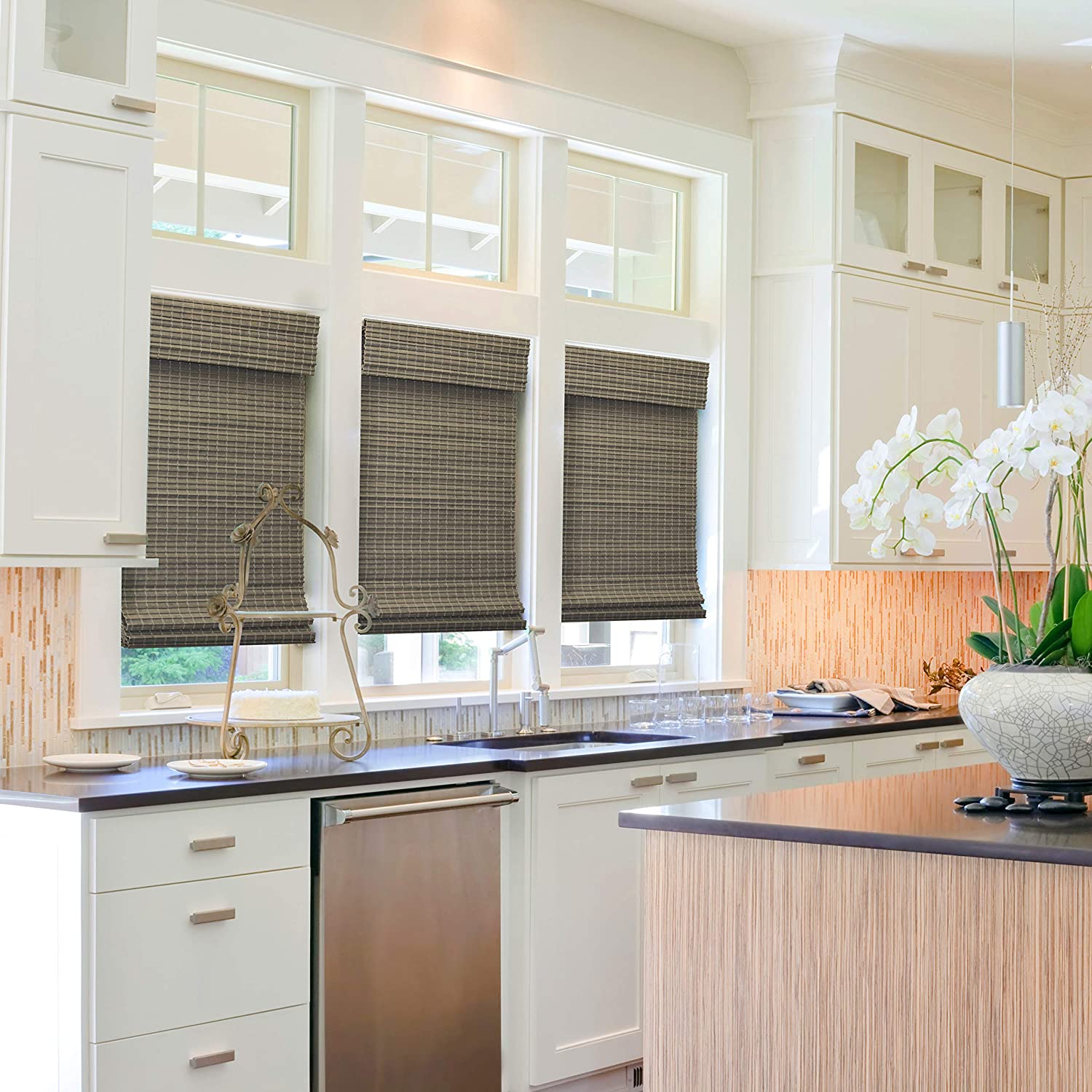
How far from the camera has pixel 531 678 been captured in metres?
4.48

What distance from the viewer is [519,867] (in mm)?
3783

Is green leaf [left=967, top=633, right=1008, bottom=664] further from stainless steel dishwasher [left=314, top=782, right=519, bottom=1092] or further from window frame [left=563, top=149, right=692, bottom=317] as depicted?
window frame [left=563, top=149, right=692, bottom=317]

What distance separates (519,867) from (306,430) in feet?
4.29

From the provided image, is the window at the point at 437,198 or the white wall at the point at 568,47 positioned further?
the window at the point at 437,198

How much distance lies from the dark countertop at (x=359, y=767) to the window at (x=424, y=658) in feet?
0.93

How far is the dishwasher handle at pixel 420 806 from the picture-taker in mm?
3307

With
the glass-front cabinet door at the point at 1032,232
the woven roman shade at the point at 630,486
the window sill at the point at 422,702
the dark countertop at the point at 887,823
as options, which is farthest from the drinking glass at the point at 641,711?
the glass-front cabinet door at the point at 1032,232

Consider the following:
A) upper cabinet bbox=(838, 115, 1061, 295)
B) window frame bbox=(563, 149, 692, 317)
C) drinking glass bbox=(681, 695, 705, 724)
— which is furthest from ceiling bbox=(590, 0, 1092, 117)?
drinking glass bbox=(681, 695, 705, 724)

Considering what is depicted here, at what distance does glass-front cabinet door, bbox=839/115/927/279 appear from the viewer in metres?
5.16

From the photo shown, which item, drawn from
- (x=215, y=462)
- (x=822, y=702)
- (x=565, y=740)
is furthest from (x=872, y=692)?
(x=215, y=462)

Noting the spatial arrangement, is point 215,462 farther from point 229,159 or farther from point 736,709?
point 736,709

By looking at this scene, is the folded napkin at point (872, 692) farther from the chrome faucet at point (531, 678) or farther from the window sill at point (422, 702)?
the chrome faucet at point (531, 678)

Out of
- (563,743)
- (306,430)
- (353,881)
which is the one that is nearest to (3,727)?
(353,881)

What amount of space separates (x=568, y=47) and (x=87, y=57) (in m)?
1.87
